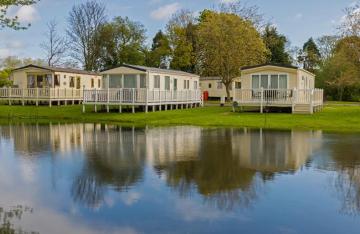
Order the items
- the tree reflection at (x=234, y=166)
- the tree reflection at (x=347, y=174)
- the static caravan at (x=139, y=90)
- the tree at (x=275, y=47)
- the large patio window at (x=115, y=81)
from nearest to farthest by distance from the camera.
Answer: the tree reflection at (x=347, y=174)
the tree reflection at (x=234, y=166)
the static caravan at (x=139, y=90)
the large patio window at (x=115, y=81)
the tree at (x=275, y=47)

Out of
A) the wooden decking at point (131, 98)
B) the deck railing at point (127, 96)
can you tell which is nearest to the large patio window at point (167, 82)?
the wooden decking at point (131, 98)

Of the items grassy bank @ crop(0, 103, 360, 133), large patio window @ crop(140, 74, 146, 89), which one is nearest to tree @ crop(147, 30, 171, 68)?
large patio window @ crop(140, 74, 146, 89)

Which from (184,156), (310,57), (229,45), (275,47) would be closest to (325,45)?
(310,57)

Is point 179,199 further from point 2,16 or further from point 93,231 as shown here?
point 2,16

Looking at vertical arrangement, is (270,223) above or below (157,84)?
below

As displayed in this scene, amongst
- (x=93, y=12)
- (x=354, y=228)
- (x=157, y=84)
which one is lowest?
(x=354, y=228)

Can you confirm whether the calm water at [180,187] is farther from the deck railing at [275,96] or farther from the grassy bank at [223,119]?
the deck railing at [275,96]

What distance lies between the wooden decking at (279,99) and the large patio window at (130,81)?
24.9 ft

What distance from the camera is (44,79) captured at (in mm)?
43406

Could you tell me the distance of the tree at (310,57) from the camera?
81.7m

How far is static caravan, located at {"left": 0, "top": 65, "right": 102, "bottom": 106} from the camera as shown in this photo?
41750mm

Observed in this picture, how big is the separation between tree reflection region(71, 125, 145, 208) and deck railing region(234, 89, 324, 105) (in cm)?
1458

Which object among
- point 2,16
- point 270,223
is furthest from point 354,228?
point 2,16

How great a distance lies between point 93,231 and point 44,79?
126 ft
